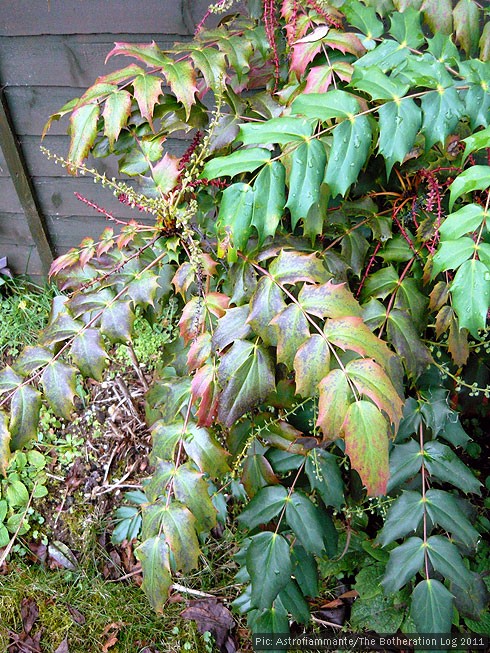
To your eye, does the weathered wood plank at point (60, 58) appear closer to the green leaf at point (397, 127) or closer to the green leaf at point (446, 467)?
the green leaf at point (397, 127)

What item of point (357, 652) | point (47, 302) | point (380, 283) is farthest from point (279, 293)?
point (47, 302)

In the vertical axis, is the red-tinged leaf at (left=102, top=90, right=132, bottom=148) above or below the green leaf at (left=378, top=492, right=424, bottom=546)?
above

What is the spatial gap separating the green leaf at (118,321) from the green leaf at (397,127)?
59 centimetres

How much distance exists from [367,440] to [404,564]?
0.46m

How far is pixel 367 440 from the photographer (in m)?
0.85

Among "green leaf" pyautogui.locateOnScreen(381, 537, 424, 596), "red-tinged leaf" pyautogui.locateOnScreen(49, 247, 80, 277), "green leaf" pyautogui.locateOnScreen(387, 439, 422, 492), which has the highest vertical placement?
"red-tinged leaf" pyautogui.locateOnScreen(49, 247, 80, 277)

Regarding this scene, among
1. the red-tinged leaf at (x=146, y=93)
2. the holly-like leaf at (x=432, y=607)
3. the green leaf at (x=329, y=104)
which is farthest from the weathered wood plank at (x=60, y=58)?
the holly-like leaf at (x=432, y=607)

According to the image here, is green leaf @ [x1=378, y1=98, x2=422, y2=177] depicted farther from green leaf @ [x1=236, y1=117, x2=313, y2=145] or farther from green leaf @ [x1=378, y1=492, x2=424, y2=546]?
green leaf @ [x1=378, y1=492, x2=424, y2=546]

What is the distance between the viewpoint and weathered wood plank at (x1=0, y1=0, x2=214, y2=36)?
6.40 feet

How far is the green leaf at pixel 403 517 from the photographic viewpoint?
1177mm

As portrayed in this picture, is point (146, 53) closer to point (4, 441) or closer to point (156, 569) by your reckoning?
point (4, 441)

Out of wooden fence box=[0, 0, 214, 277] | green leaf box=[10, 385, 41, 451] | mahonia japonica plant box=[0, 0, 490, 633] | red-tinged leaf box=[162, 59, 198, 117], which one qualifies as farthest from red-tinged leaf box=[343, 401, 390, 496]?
wooden fence box=[0, 0, 214, 277]

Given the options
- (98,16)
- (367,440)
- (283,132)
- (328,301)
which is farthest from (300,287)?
(98,16)

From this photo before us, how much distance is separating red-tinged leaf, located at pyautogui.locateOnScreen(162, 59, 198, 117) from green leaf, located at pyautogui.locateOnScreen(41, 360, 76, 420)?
61 cm
